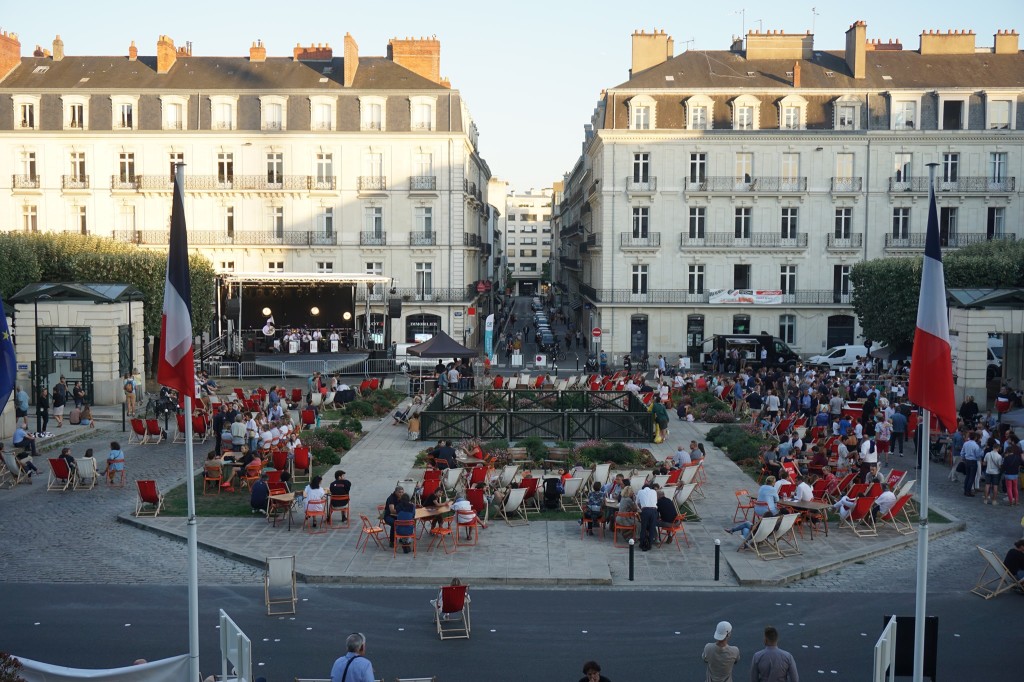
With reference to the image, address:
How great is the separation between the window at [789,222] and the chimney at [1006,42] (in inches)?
560

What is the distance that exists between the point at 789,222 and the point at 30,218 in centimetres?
3936

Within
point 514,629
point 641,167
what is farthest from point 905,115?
point 514,629

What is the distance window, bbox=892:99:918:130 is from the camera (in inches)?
1929

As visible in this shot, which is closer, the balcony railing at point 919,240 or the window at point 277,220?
the balcony railing at point 919,240

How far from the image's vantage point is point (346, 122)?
50.1m

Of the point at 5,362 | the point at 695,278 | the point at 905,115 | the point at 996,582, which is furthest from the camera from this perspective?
the point at 695,278

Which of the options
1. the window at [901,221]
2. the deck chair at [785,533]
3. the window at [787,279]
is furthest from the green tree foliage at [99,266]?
the window at [901,221]

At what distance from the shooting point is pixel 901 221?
4981cm

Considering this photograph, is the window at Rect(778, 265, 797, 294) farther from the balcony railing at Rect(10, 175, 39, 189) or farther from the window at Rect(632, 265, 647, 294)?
the balcony railing at Rect(10, 175, 39, 189)

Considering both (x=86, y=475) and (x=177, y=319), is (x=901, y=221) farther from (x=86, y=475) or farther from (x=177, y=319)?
(x=177, y=319)

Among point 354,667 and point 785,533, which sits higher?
point 354,667

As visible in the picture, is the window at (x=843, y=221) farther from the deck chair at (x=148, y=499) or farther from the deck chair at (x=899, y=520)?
the deck chair at (x=148, y=499)

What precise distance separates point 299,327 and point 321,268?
339 cm

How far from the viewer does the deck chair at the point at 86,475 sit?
68.2ft
